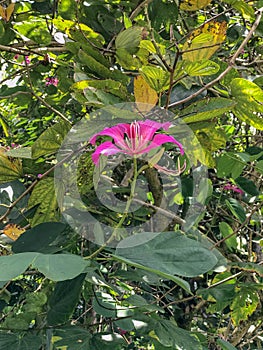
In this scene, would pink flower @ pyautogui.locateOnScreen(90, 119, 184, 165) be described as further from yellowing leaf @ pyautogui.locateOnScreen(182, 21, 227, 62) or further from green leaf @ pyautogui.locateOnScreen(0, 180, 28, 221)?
green leaf @ pyautogui.locateOnScreen(0, 180, 28, 221)

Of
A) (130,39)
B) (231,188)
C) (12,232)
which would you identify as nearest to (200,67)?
(130,39)

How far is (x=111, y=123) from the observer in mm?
612

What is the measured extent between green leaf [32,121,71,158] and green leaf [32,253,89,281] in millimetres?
199

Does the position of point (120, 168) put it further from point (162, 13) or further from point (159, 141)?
point (159, 141)

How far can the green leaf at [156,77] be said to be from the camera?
547mm

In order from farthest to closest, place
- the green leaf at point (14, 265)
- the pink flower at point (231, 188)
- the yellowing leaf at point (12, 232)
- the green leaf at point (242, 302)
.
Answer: the pink flower at point (231, 188), the green leaf at point (242, 302), the yellowing leaf at point (12, 232), the green leaf at point (14, 265)

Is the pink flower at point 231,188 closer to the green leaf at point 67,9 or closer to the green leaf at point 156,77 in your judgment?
the green leaf at point 67,9

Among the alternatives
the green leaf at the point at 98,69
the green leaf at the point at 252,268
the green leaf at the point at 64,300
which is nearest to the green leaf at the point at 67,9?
the green leaf at the point at 98,69

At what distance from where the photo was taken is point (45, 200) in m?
0.75

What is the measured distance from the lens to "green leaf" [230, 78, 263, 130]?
0.62 meters

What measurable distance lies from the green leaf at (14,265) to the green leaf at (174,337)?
29 centimetres

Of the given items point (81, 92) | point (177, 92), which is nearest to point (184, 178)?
point (177, 92)

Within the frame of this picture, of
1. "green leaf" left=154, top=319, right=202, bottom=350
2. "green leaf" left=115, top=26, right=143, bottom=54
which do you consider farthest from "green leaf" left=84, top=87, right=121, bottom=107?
"green leaf" left=154, top=319, right=202, bottom=350

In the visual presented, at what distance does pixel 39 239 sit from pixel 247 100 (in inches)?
12.1
